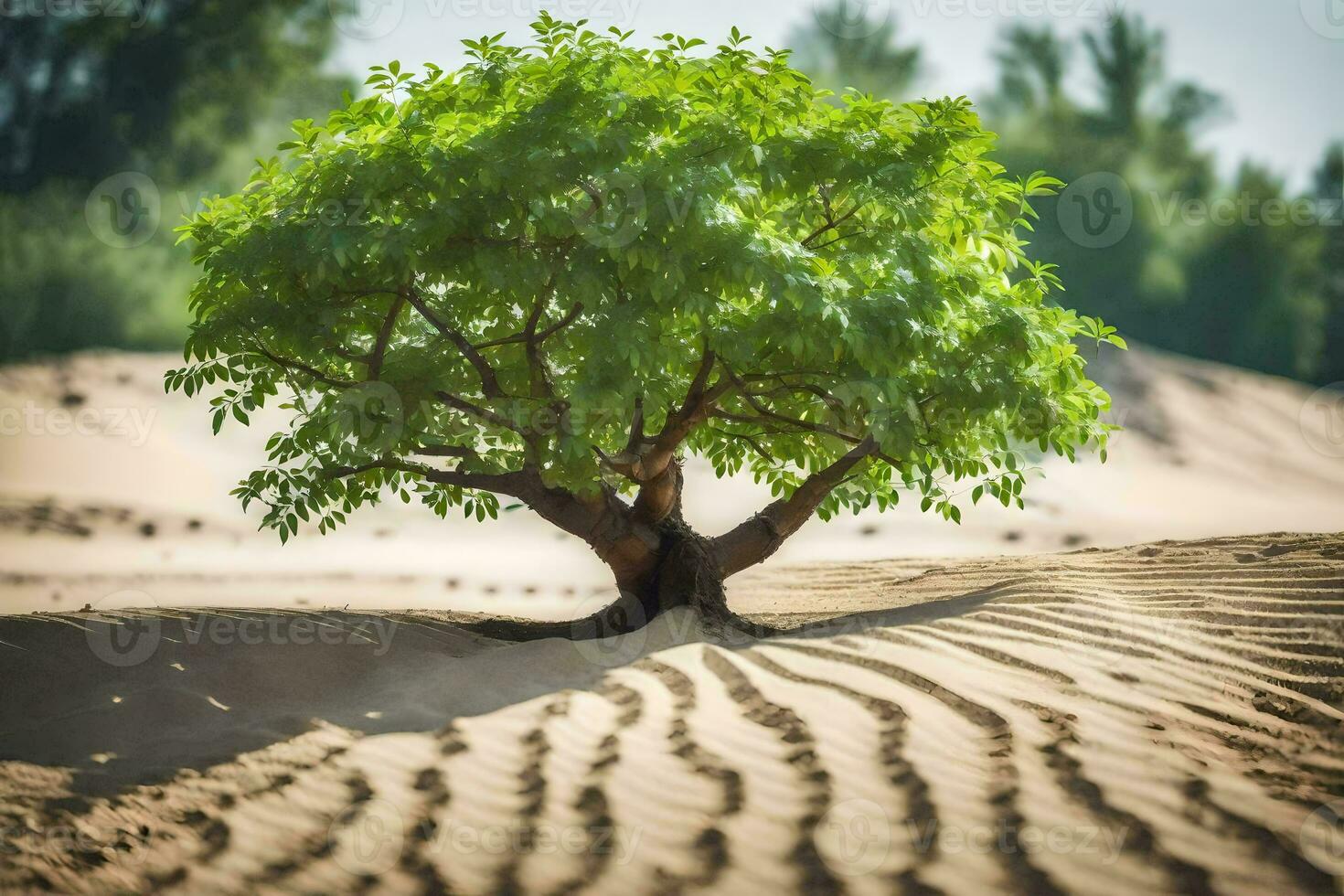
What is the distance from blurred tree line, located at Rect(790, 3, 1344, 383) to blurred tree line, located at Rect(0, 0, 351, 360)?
8112mm

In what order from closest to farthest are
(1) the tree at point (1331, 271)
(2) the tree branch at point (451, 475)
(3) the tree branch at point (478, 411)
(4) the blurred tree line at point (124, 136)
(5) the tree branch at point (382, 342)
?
(3) the tree branch at point (478, 411)
(5) the tree branch at point (382, 342)
(2) the tree branch at point (451, 475)
(4) the blurred tree line at point (124, 136)
(1) the tree at point (1331, 271)

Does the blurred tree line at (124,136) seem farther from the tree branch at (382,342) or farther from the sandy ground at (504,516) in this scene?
the tree branch at (382,342)

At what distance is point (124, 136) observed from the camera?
15.6 metres

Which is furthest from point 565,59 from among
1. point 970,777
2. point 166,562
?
point 166,562

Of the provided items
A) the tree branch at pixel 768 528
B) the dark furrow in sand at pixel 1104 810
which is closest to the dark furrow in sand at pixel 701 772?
the dark furrow in sand at pixel 1104 810

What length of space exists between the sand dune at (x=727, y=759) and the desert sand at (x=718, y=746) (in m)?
0.01

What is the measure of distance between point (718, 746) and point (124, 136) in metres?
15.4

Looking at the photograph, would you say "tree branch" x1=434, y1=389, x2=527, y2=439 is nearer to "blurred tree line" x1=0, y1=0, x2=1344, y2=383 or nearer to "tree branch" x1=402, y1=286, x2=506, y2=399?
"tree branch" x1=402, y1=286, x2=506, y2=399

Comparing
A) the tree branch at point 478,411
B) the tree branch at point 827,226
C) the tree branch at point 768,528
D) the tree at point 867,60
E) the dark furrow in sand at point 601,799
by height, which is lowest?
the dark furrow in sand at point 601,799

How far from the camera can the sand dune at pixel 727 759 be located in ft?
8.83

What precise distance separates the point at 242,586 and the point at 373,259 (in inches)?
194

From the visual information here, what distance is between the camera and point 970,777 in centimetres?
305

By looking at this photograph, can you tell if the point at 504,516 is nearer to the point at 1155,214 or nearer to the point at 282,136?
the point at 282,136

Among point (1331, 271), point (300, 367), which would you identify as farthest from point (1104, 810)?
point (1331, 271)
